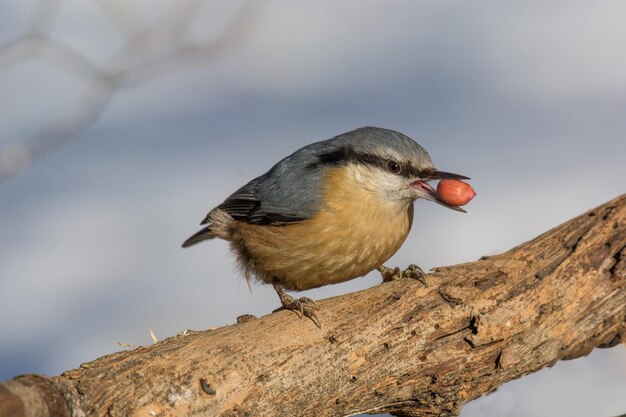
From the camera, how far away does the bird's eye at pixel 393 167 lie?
3850 mm

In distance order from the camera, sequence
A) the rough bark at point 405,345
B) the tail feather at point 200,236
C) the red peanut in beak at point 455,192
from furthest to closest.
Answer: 1. the tail feather at point 200,236
2. the red peanut in beak at point 455,192
3. the rough bark at point 405,345

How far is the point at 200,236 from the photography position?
4582 mm

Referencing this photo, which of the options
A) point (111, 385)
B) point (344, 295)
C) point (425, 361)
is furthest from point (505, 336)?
point (111, 385)

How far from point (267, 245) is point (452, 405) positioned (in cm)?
108

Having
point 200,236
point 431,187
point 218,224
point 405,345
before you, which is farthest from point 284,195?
point 405,345

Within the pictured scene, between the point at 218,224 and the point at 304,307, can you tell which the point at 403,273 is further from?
the point at 218,224

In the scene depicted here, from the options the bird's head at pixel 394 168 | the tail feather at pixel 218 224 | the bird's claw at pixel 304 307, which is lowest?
the bird's claw at pixel 304 307

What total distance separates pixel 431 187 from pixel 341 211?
0.40 m

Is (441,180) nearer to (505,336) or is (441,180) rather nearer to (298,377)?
(505,336)

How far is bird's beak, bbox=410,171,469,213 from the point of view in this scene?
148 inches

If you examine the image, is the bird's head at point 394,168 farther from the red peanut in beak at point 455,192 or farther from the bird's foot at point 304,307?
the bird's foot at point 304,307

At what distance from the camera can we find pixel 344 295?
3516 mm

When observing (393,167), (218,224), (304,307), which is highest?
(218,224)

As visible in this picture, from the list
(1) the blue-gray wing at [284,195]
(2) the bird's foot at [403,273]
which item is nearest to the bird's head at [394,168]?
(1) the blue-gray wing at [284,195]
